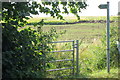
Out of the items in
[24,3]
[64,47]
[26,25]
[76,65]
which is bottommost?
[76,65]

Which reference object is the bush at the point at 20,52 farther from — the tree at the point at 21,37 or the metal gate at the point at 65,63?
the metal gate at the point at 65,63

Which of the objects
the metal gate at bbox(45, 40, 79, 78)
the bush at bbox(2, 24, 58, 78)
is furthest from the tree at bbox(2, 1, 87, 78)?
the metal gate at bbox(45, 40, 79, 78)

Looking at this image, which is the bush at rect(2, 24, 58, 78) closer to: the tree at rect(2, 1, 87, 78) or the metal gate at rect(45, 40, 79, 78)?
the tree at rect(2, 1, 87, 78)

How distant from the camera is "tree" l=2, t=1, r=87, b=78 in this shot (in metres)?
4.60

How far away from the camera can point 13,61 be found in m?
4.79

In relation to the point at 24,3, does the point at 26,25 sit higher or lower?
lower

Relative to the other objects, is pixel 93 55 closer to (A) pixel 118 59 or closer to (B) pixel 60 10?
(A) pixel 118 59

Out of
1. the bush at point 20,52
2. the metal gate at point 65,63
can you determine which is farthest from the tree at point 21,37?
the metal gate at point 65,63

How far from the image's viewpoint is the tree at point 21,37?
4602 mm

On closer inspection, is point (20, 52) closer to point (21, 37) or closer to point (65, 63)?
point (21, 37)

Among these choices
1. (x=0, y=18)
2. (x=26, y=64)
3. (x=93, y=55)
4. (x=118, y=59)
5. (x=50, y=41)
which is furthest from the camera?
(x=93, y=55)

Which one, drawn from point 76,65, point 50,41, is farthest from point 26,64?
point 76,65

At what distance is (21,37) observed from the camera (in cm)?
468

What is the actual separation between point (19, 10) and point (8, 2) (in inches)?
8.9
